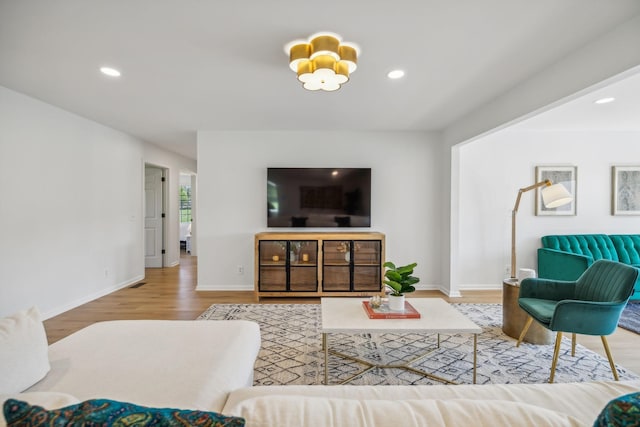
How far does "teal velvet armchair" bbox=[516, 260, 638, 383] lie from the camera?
6.57 feet

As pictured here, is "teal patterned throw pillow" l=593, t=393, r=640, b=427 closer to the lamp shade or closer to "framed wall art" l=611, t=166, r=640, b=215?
the lamp shade

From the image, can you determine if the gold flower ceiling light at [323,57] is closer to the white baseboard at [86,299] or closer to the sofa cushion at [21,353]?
the sofa cushion at [21,353]

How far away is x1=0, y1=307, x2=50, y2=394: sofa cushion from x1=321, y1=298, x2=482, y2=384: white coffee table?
1359 mm

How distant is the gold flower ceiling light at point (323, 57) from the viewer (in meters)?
1.89

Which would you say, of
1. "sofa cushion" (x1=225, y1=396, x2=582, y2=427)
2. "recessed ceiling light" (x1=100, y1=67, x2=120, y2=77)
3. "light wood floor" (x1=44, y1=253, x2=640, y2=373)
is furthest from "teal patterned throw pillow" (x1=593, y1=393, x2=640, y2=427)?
"recessed ceiling light" (x1=100, y1=67, x2=120, y2=77)

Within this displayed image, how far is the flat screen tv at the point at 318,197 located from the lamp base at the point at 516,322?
1.98m

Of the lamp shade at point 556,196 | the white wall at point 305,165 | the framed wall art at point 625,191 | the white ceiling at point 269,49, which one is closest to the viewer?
the white ceiling at point 269,49

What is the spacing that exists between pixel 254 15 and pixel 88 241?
146 inches

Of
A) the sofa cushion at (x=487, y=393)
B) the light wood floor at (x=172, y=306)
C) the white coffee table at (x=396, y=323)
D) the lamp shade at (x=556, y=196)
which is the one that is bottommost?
the light wood floor at (x=172, y=306)

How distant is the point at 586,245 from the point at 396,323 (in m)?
3.71

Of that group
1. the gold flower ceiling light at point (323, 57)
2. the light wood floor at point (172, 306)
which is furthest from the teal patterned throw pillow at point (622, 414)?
the light wood floor at point (172, 306)

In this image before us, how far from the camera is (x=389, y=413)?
75 cm

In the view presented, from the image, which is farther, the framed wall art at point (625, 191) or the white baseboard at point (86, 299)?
the framed wall art at point (625, 191)

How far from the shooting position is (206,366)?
4.23 feet
